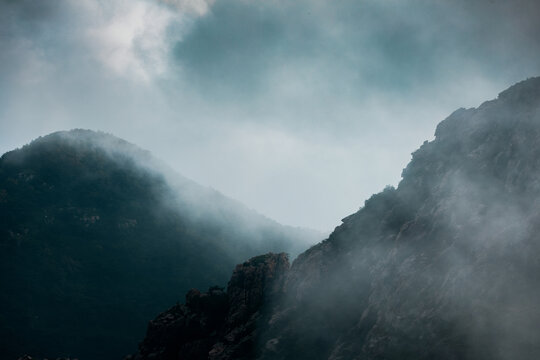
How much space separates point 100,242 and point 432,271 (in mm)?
128724

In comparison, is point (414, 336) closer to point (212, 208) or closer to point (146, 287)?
point (146, 287)

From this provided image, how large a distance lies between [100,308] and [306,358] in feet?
293

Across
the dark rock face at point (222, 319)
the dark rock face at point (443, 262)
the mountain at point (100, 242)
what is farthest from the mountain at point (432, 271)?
the mountain at point (100, 242)

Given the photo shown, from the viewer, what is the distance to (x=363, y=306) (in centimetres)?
4256

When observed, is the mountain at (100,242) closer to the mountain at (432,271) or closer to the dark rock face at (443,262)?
the mountain at (432,271)

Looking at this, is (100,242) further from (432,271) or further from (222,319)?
(432,271)

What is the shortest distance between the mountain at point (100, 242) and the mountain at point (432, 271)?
171 feet

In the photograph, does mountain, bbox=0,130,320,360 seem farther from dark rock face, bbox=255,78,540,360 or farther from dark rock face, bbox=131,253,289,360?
dark rock face, bbox=255,78,540,360

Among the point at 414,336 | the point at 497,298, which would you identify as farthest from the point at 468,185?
the point at 414,336

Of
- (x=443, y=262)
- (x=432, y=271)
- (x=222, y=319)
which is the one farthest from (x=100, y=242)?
(x=443, y=262)

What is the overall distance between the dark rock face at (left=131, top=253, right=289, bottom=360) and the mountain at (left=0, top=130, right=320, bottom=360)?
140ft

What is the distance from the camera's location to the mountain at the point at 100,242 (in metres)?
93.1

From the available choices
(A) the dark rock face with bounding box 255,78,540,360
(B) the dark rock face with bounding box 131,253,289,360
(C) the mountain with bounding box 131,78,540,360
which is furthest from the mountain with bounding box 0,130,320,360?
(A) the dark rock face with bounding box 255,78,540,360

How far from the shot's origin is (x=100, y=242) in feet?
413
